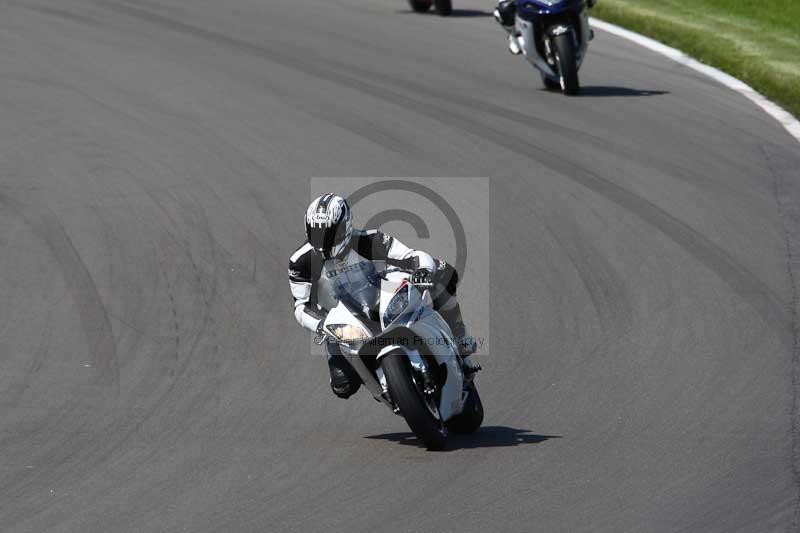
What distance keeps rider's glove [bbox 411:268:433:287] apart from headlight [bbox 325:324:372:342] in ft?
1.38

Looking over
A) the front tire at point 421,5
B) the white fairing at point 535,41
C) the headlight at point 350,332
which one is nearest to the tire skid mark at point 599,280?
the headlight at point 350,332

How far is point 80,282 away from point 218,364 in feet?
7.34

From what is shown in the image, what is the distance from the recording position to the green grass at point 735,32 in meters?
18.6

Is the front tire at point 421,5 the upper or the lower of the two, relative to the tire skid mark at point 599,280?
lower

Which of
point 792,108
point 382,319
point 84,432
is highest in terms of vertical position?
point 382,319

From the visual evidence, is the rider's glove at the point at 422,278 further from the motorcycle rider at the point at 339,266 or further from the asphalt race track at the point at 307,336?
the asphalt race track at the point at 307,336

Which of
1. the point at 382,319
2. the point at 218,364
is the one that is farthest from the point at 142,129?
the point at 382,319

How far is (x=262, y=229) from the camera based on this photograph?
14.0 meters

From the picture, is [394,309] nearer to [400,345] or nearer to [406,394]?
[400,345]

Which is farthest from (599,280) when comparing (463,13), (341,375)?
(463,13)

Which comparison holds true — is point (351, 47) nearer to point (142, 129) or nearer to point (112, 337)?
point (142, 129)

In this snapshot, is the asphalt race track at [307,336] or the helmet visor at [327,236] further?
the helmet visor at [327,236]

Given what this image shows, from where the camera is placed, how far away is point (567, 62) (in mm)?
17922

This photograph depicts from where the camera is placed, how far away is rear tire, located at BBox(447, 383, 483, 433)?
30.2ft
